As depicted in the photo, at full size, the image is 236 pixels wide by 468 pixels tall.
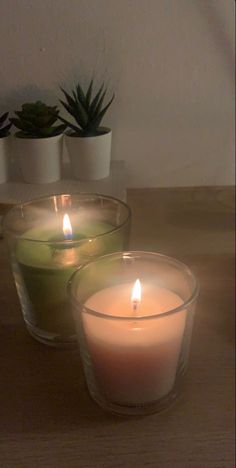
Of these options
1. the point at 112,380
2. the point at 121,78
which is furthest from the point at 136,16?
the point at 112,380

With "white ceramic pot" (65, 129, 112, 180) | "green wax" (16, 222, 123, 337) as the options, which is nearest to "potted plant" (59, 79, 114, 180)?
"white ceramic pot" (65, 129, 112, 180)

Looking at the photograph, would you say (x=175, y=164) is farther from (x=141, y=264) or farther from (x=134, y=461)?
(x=134, y=461)

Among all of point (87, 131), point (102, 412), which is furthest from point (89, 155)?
point (102, 412)

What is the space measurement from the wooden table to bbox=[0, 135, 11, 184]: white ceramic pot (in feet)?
0.32

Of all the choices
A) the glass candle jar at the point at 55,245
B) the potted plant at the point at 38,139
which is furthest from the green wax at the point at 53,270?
the potted plant at the point at 38,139

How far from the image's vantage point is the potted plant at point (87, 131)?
1.65ft

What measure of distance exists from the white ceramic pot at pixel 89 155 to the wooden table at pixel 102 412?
131 mm

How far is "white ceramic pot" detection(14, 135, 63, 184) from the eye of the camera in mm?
494

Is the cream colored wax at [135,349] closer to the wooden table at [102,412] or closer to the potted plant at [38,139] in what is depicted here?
the wooden table at [102,412]

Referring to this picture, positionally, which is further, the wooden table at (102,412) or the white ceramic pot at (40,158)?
the white ceramic pot at (40,158)

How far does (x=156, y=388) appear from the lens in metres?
0.38

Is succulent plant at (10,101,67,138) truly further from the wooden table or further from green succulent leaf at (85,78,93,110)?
the wooden table

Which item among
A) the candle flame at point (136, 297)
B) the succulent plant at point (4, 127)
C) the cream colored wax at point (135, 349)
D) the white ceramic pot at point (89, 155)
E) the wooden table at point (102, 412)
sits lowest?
the wooden table at point (102, 412)

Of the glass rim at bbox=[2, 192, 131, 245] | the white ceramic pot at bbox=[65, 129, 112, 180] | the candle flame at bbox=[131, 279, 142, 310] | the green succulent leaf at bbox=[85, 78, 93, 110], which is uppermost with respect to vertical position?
the green succulent leaf at bbox=[85, 78, 93, 110]
